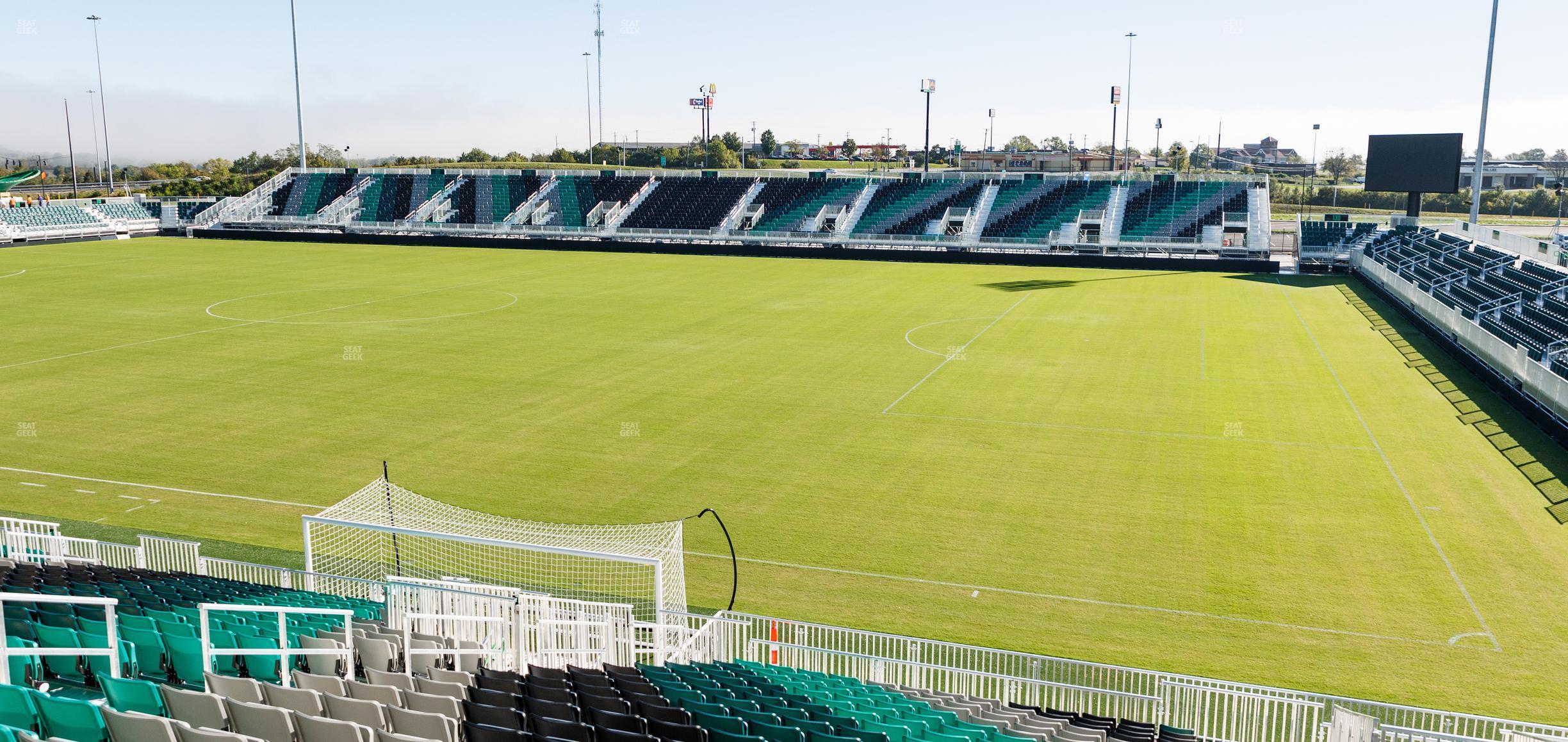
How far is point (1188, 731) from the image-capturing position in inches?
467

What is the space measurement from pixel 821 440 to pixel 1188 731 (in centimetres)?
1308

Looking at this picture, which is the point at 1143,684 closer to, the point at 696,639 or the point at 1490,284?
the point at 696,639

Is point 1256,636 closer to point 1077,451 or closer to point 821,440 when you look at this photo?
point 1077,451

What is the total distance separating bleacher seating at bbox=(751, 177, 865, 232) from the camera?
246 feet

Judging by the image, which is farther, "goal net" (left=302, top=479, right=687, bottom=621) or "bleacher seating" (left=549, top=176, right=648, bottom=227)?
"bleacher seating" (left=549, top=176, right=648, bottom=227)

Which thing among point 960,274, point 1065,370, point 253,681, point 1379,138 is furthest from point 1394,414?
point 1379,138

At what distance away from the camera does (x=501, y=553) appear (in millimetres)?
17578

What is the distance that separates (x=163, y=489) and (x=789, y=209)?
58449 mm

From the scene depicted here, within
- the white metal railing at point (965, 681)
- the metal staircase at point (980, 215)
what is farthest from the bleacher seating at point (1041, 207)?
the white metal railing at point (965, 681)

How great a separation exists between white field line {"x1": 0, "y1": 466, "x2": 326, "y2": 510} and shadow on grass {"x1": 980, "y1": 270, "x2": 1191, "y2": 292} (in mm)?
36589

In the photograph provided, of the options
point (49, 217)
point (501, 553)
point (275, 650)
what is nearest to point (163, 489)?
point (501, 553)

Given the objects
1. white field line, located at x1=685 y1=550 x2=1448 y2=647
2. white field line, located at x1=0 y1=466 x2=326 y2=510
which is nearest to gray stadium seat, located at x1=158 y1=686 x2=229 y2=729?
white field line, located at x1=685 y1=550 x2=1448 y2=647

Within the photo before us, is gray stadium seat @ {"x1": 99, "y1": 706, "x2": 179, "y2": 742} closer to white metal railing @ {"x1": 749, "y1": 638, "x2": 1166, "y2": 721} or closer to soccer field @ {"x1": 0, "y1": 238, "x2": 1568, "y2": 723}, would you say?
white metal railing @ {"x1": 749, "y1": 638, "x2": 1166, "y2": 721}

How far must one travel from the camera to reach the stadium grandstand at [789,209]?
219 feet
